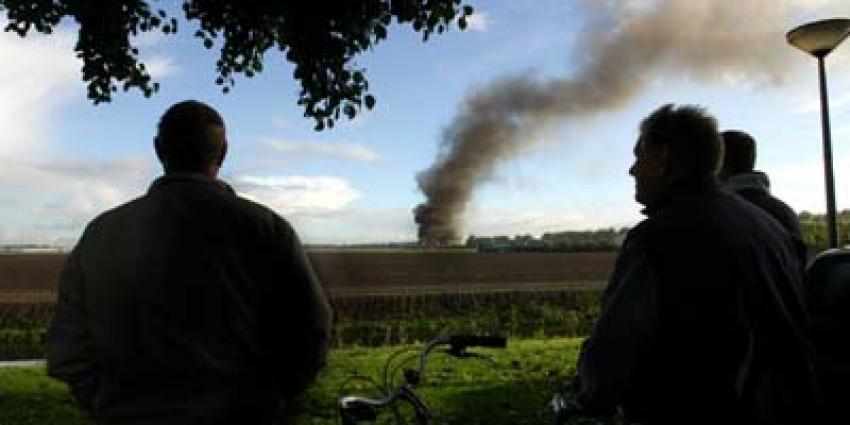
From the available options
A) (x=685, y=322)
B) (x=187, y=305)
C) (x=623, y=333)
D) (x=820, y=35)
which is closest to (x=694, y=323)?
(x=685, y=322)

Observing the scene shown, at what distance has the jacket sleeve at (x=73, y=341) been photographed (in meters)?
2.51

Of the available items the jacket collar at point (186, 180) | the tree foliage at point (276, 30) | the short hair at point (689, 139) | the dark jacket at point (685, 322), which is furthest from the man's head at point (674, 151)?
the tree foliage at point (276, 30)

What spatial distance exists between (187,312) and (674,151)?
1.54 meters

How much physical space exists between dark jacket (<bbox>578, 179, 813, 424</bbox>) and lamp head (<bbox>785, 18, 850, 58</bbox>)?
6.57 meters

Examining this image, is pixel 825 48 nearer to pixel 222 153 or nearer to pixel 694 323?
pixel 694 323

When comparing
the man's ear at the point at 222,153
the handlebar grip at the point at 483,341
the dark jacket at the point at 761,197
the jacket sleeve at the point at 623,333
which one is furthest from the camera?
the dark jacket at the point at 761,197

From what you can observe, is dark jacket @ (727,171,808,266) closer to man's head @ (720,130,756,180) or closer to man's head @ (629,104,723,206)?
man's head @ (720,130,756,180)

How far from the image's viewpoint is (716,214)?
2.29 meters

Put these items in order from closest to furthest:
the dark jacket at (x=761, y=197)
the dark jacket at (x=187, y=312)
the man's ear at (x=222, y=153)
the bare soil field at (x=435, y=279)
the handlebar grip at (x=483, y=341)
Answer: the dark jacket at (x=187, y=312) → the man's ear at (x=222, y=153) → the handlebar grip at (x=483, y=341) → the dark jacket at (x=761, y=197) → the bare soil field at (x=435, y=279)

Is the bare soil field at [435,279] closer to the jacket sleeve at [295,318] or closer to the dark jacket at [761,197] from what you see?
the dark jacket at [761,197]

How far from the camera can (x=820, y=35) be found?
802 centimetres

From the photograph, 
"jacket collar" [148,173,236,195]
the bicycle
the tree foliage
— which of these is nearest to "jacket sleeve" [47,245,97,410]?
"jacket collar" [148,173,236,195]

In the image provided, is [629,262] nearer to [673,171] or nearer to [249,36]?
[673,171]

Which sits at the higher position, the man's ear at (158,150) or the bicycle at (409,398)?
the man's ear at (158,150)
